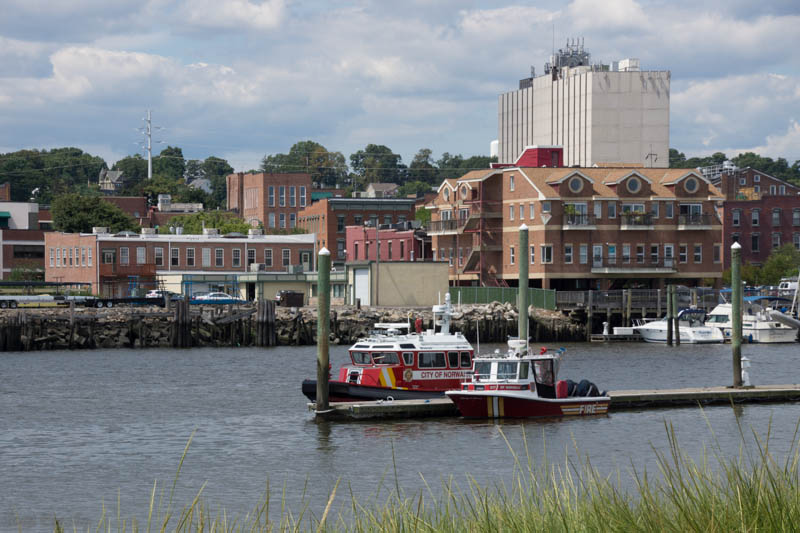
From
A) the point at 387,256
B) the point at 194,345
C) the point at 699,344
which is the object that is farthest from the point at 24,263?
the point at 699,344

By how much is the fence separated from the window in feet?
11.0

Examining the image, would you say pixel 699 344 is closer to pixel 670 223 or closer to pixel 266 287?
pixel 670 223

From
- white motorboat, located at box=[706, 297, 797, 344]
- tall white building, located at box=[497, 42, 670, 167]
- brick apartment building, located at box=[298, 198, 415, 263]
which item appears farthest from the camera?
tall white building, located at box=[497, 42, 670, 167]

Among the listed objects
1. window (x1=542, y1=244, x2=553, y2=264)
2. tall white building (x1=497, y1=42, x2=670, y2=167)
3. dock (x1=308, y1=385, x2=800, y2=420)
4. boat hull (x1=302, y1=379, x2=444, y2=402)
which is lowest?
dock (x1=308, y1=385, x2=800, y2=420)

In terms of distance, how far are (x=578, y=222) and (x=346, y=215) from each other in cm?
4231

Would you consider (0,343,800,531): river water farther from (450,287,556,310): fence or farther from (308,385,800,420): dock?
(450,287,556,310): fence

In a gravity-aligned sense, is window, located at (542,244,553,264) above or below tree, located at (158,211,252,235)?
below

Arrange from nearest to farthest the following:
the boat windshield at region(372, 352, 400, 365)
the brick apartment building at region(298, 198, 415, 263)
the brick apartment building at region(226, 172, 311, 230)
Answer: the boat windshield at region(372, 352, 400, 365)
the brick apartment building at region(298, 198, 415, 263)
the brick apartment building at region(226, 172, 311, 230)

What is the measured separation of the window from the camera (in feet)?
323

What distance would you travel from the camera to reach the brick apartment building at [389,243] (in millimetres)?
117188

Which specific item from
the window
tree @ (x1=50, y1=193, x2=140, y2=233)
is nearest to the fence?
the window

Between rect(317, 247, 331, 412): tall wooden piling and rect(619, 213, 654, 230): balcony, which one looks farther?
rect(619, 213, 654, 230): balcony

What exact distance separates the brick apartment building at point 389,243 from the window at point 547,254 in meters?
19.8

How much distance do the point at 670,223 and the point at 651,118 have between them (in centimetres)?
7083
